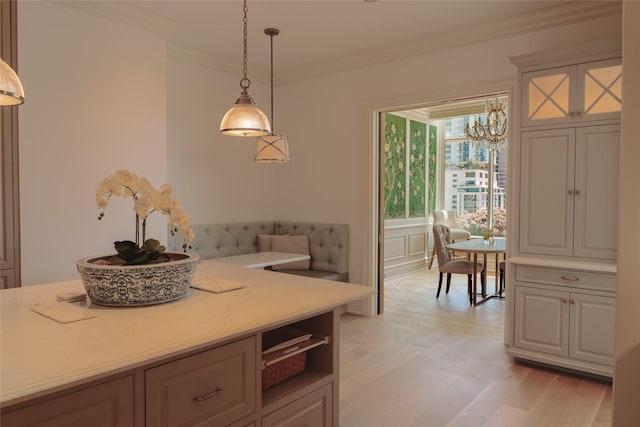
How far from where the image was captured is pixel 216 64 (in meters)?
4.89

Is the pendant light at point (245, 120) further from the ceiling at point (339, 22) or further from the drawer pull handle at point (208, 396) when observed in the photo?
the ceiling at point (339, 22)

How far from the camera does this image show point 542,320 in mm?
3330

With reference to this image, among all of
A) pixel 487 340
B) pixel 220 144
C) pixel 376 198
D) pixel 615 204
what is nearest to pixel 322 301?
pixel 615 204

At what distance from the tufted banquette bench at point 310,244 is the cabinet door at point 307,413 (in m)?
2.84

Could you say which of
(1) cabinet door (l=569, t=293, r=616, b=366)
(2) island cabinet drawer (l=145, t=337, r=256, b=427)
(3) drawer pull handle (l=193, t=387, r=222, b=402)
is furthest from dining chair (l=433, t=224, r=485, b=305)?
(3) drawer pull handle (l=193, t=387, r=222, b=402)

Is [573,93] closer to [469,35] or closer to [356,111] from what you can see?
[469,35]

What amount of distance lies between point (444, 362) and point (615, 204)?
1.68 meters

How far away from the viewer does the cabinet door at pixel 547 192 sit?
128 inches

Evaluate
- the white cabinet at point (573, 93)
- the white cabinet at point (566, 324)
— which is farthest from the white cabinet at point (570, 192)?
the white cabinet at point (566, 324)

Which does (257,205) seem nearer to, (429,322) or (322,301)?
(429,322)

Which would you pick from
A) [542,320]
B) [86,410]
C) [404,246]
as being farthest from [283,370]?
[404,246]

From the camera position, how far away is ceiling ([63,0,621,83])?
11.4ft

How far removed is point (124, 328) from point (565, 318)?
3.04 meters

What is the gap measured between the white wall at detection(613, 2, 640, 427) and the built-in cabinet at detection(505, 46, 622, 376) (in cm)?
140
